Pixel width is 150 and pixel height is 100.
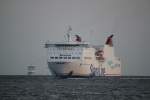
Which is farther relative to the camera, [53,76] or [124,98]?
[53,76]

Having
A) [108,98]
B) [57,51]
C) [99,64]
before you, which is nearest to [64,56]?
[57,51]

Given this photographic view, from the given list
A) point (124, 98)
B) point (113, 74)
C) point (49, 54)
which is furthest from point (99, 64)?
point (124, 98)

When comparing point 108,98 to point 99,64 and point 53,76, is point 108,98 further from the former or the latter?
point 99,64

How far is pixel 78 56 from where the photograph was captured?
29812 mm

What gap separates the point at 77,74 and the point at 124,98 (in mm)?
20574

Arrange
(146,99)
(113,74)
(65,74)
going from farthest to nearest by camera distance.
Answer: (113,74) → (65,74) → (146,99)

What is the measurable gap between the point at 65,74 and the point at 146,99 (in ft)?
67.7

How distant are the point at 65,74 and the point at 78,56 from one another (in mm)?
1867

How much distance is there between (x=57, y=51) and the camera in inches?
1175

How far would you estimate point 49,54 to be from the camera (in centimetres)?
3002

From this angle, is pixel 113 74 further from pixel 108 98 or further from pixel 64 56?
pixel 108 98

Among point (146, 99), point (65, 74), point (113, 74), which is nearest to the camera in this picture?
point (146, 99)

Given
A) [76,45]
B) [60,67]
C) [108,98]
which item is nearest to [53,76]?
[60,67]

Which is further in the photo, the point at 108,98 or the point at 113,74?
the point at 113,74
